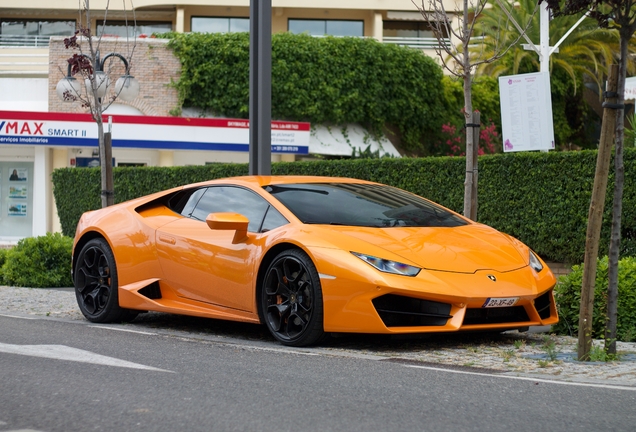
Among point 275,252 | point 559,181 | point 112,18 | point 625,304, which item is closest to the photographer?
point 275,252

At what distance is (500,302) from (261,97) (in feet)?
18.2

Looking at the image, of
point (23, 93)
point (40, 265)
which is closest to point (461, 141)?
point (23, 93)

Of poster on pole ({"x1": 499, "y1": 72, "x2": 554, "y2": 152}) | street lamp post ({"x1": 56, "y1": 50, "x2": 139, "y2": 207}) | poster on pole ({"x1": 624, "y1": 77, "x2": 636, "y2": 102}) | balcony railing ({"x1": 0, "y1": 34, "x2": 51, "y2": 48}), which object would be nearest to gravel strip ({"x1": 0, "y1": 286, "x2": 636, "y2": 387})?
street lamp post ({"x1": 56, "y1": 50, "x2": 139, "y2": 207})

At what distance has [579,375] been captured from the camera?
6.03 meters

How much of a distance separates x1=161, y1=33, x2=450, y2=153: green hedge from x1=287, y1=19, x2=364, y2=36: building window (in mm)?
12742

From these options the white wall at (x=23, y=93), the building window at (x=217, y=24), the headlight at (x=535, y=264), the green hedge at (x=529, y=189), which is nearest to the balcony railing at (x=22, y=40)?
the building window at (x=217, y=24)

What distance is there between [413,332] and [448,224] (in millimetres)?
1500

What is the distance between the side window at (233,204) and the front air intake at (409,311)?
4.65ft

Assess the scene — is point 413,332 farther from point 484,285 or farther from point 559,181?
point 559,181

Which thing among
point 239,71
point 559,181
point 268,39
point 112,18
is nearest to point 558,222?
point 559,181

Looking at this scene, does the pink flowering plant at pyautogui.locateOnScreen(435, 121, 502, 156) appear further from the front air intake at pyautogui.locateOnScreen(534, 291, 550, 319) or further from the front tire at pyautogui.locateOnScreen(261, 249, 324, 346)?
the front tire at pyautogui.locateOnScreen(261, 249, 324, 346)

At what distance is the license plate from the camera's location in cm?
688

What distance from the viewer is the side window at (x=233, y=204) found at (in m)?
7.93

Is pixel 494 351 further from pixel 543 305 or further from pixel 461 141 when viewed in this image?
pixel 461 141
